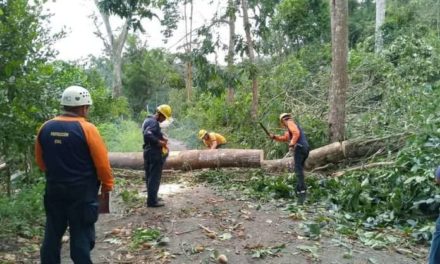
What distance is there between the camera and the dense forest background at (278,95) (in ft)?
17.6

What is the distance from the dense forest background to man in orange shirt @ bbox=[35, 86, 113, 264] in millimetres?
1482

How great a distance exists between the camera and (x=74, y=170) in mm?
3777

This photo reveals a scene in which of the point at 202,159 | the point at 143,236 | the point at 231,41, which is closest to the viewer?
the point at 143,236

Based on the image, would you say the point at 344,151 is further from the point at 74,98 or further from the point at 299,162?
the point at 74,98

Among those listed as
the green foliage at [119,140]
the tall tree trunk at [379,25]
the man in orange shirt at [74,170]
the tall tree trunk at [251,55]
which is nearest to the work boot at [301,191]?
the man in orange shirt at [74,170]

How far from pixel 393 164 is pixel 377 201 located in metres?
0.95

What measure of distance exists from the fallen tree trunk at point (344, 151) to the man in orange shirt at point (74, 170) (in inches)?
263

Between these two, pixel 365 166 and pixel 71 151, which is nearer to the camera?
pixel 71 151

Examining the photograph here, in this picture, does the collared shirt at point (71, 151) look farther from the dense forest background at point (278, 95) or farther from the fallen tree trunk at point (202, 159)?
the fallen tree trunk at point (202, 159)

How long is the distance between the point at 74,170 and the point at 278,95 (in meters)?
10.6

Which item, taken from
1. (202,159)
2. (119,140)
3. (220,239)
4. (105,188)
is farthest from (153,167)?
(119,140)

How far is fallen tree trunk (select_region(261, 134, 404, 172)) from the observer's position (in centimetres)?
921

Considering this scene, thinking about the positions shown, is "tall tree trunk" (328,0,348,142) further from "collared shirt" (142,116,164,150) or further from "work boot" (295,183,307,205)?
"collared shirt" (142,116,164,150)

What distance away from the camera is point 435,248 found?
13.4ft
